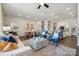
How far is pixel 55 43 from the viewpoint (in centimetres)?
290

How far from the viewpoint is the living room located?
286cm

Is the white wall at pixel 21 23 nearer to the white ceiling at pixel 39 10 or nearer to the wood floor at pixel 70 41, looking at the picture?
the white ceiling at pixel 39 10

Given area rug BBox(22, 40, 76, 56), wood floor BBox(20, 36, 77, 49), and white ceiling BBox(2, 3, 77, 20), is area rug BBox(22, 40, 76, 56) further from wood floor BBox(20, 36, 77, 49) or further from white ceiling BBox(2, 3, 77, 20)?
white ceiling BBox(2, 3, 77, 20)

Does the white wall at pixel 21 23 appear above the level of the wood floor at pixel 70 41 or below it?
above

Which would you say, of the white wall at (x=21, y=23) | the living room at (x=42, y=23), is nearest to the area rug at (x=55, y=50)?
the living room at (x=42, y=23)

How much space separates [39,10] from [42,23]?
245 mm

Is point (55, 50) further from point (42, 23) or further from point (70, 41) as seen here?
point (42, 23)

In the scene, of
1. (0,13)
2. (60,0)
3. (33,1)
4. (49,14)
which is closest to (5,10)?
(0,13)

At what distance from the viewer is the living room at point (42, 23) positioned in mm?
2859

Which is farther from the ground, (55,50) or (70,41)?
(70,41)

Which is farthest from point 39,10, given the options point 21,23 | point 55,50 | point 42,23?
point 55,50

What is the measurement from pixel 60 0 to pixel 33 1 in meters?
0.50

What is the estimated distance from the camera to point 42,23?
289 cm

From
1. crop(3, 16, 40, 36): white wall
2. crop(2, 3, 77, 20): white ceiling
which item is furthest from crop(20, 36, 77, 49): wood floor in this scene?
crop(3, 16, 40, 36): white wall
